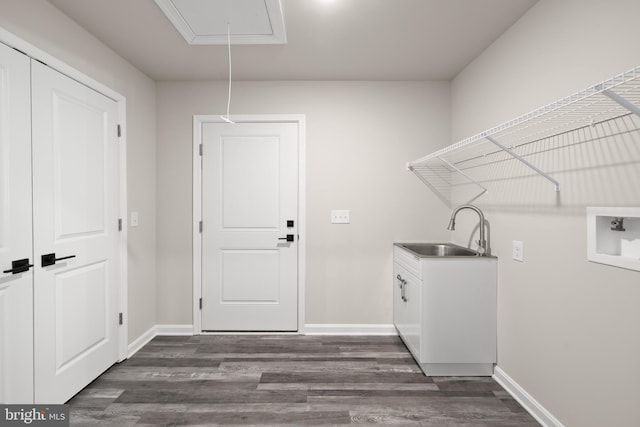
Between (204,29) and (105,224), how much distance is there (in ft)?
5.32

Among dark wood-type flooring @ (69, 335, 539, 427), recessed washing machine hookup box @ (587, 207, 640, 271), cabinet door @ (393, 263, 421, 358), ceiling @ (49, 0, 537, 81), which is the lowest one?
dark wood-type flooring @ (69, 335, 539, 427)

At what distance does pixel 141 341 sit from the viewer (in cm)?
289

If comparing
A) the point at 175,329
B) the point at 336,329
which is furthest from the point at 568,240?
the point at 175,329

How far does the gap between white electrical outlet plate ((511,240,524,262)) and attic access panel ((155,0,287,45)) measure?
2158 mm

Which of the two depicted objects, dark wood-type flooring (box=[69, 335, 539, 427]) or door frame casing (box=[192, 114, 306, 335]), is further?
door frame casing (box=[192, 114, 306, 335])

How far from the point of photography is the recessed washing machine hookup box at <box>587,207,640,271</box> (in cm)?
137

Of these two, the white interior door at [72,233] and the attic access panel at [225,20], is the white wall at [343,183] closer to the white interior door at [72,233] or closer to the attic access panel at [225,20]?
the white interior door at [72,233]

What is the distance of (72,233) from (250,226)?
56.2 inches

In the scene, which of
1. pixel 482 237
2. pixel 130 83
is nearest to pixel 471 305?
pixel 482 237

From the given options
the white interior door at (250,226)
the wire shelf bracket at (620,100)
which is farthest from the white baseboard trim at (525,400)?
the white interior door at (250,226)

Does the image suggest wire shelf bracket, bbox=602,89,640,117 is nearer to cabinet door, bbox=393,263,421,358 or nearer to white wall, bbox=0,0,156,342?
cabinet door, bbox=393,263,421,358

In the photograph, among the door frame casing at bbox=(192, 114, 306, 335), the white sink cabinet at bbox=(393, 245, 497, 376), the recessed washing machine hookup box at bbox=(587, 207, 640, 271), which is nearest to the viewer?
the recessed washing machine hookup box at bbox=(587, 207, 640, 271)

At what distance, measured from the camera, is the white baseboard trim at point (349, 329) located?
314cm

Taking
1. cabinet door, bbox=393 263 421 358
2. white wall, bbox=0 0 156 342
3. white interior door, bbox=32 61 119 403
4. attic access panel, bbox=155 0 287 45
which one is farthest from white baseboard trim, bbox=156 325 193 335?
attic access panel, bbox=155 0 287 45
